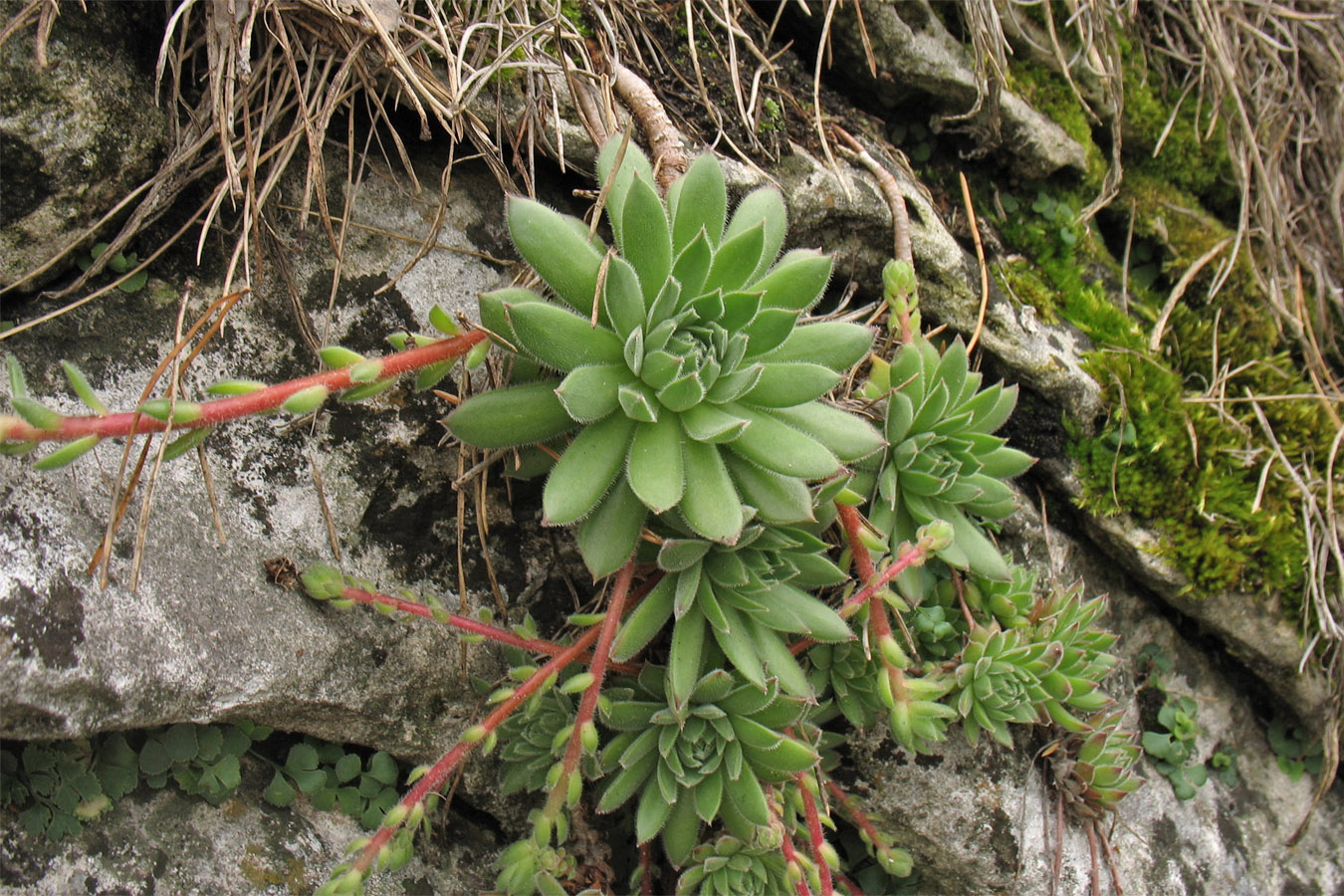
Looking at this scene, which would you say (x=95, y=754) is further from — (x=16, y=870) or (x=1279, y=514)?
(x=1279, y=514)

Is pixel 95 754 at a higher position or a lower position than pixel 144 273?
lower

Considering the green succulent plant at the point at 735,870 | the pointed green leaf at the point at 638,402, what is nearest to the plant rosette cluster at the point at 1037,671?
the green succulent plant at the point at 735,870

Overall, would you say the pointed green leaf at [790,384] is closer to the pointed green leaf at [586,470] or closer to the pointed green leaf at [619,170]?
the pointed green leaf at [586,470]

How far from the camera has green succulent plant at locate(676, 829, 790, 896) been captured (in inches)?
76.2

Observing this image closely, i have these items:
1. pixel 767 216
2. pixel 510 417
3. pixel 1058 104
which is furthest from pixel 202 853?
pixel 1058 104

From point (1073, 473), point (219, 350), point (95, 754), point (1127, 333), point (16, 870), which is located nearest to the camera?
point (16, 870)

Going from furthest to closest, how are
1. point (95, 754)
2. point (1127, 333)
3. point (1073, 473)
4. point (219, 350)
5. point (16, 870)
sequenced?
point (1127, 333) < point (1073, 473) < point (219, 350) < point (95, 754) < point (16, 870)

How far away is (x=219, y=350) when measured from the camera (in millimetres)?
1912

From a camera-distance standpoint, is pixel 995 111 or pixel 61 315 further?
pixel 995 111

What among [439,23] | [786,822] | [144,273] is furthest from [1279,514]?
[144,273]

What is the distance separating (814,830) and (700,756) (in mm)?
316

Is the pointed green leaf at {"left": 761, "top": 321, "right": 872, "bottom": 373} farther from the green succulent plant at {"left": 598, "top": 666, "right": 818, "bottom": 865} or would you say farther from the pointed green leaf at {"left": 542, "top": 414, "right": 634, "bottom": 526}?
the green succulent plant at {"left": 598, "top": 666, "right": 818, "bottom": 865}

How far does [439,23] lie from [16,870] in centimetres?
188

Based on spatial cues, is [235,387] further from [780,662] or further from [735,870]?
[735,870]
